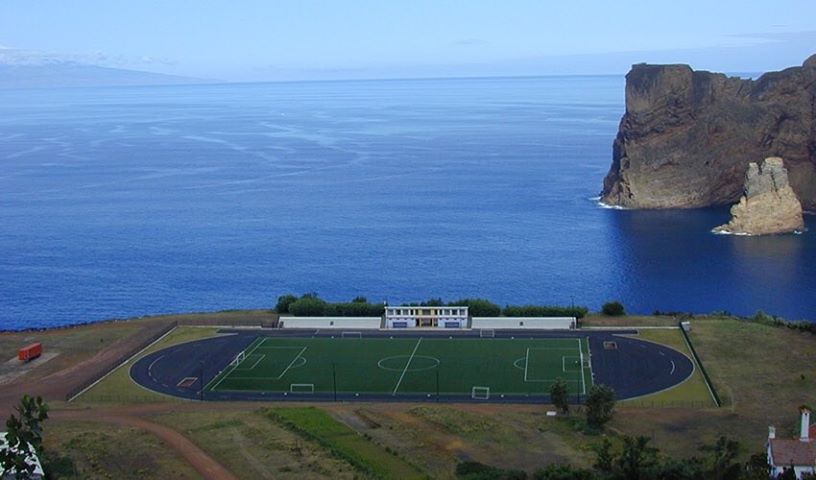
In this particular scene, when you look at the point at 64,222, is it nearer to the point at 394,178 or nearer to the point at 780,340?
the point at 394,178

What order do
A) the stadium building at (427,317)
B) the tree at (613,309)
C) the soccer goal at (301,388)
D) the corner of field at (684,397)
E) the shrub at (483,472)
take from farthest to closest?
1. the tree at (613,309)
2. the stadium building at (427,317)
3. the soccer goal at (301,388)
4. the corner of field at (684,397)
5. the shrub at (483,472)

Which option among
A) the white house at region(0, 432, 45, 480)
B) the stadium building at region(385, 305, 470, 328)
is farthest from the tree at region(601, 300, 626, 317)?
the white house at region(0, 432, 45, 480)

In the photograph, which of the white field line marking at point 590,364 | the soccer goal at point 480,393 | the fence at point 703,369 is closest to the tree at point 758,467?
the fence at point 703,369

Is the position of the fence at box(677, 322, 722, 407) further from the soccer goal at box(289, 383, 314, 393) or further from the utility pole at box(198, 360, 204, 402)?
the utility pole at box(198, 360, 204, 402)

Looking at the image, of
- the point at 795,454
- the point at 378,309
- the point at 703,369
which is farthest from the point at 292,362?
the point at 795,454

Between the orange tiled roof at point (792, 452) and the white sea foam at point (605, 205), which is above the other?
the orange tiled roof at point (792, 452)

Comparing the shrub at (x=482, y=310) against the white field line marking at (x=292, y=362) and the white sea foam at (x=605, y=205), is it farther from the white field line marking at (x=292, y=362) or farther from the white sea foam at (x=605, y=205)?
the white sea foam at (x=605, y=205)

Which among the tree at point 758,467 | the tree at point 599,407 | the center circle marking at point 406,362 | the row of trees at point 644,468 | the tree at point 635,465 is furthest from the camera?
the center circle marking at point 406,362
